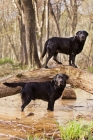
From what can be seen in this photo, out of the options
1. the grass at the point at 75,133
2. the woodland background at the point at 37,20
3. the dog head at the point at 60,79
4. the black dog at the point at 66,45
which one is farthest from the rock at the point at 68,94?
the grass at the point at 75,133

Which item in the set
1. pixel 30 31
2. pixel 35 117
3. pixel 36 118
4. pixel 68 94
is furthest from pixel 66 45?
pixel 30 31

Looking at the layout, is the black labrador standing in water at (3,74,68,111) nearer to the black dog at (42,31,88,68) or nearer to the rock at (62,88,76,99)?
the black dog at (42,31,88,68)

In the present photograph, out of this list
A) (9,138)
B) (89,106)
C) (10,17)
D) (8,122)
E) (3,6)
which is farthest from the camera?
(10,17)

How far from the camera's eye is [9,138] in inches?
215

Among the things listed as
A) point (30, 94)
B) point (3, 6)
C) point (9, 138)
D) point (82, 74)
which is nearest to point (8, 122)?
point (9, 138)

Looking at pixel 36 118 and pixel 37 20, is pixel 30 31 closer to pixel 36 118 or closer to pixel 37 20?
pixel 36 118

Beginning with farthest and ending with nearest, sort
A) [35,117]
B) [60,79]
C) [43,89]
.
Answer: [43,89], [60,79], [35,117]

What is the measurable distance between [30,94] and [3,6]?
27633 mm

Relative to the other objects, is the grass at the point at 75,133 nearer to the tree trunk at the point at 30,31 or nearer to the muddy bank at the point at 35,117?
the muddy bank at the point at 35,117

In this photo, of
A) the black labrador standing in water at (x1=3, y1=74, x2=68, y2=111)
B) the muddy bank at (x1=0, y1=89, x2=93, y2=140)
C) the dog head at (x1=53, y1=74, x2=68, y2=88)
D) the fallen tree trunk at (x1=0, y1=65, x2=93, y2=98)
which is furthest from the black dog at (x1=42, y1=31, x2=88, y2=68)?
the muddy bank at (x1=0, y1=89, x2=93, y2=140)

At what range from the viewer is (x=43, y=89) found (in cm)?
895

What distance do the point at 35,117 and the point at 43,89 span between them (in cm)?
126

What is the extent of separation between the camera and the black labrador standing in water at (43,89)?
8668mm

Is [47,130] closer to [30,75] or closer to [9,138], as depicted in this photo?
[9,138]
